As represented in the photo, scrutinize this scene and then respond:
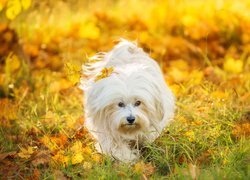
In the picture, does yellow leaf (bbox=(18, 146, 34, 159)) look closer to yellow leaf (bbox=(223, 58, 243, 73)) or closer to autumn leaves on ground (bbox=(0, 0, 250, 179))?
autumn leaves on ground (bbox=(0, 0, 250, 179))

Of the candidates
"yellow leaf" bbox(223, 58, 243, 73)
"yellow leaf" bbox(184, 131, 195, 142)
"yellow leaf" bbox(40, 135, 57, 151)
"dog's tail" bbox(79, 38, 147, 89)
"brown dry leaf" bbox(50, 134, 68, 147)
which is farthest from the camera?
"yellow leaf" bbox(223, 58, 243, 73)

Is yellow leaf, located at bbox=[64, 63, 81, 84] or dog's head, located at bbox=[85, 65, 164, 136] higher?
yellow leaf, located at bbox=[64, 63, 81, 84]

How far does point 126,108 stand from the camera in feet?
17.4

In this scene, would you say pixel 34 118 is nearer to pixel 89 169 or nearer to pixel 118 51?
pixel 118 51

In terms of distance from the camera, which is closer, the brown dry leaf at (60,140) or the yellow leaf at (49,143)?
the yellow leaf at (49,143)

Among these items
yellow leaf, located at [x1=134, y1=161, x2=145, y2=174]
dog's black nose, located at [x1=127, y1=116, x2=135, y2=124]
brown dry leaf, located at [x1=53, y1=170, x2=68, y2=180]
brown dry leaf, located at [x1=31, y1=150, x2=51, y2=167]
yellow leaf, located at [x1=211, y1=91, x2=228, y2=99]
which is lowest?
brown dry leaf, located at [x1=31, y1=150, x2=51, y2=167]

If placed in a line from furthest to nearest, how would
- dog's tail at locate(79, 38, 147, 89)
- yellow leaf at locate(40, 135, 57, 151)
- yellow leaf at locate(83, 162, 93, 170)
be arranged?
dog's tail at locate(79, 38, 147, 89), yellow leaf at locate(40, 135, 57, 151), yellow leaf at locate(83, 162, 93, 170)

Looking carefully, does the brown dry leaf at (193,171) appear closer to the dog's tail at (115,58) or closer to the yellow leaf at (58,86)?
the dog's tail at (115,58)

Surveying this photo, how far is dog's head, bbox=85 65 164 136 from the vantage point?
5309 millimetres

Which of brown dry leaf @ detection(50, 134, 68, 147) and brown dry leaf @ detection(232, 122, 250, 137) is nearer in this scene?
brown dry leaf @ detection(232, 122, 250, 137)

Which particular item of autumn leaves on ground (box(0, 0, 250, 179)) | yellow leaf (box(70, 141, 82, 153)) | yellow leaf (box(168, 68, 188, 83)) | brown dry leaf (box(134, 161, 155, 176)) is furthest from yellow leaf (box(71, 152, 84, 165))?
yellow leaf (box(168, 68, 188, 83))

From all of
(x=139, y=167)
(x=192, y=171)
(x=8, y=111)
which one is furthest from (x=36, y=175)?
(x=8, y=111)

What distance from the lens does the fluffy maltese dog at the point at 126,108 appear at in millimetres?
5320

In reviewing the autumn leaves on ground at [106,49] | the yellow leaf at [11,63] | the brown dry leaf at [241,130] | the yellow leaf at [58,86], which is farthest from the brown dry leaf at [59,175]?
the yellow leaf at [11,63]
